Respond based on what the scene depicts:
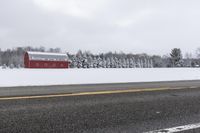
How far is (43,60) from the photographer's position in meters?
58.1

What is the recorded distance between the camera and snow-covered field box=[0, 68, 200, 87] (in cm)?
1641

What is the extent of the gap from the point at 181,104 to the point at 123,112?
1816 millimetres

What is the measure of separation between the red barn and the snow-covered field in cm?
3646

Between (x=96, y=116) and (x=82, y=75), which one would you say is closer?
(x=96, y=116)

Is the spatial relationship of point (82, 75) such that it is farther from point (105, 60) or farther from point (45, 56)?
point (105, 60)

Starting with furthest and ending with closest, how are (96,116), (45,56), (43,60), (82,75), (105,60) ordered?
(105,60), (45,56), (43,60), (82,75), (96,116)

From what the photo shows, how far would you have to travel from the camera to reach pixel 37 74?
57.8 feet

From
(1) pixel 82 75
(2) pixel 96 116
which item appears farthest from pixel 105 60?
(2) pixel 96 116

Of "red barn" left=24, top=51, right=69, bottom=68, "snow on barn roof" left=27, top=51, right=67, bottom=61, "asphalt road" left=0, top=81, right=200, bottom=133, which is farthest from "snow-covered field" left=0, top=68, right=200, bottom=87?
"snow on barn roof" left=27, top=51, right=67, bottom=61

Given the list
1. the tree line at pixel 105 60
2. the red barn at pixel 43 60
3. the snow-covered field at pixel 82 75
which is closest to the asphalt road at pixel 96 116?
the snow-covered field at pixel 82 75

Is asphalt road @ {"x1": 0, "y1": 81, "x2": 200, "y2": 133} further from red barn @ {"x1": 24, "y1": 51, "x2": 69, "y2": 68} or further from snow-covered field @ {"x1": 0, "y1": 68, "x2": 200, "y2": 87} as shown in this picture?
red barn @ {"x1": 24, "y1": 51, "x2": 69, "y2": 68}

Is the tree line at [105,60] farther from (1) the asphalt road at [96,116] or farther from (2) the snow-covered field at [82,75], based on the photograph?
(1) the asphalt road at [96,116]

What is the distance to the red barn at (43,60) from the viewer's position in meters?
56.5

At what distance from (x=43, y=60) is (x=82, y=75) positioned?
4010 centimetres
